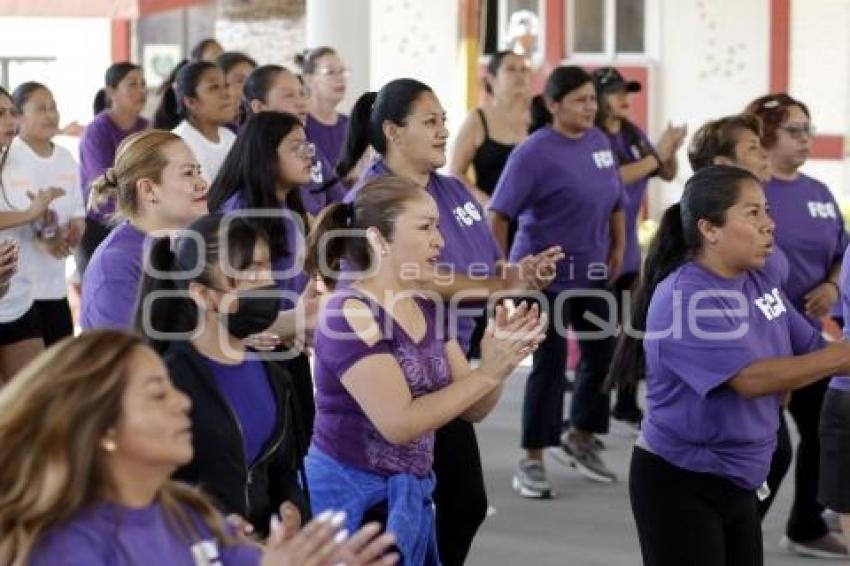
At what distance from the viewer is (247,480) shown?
365 cm

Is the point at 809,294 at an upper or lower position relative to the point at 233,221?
lower

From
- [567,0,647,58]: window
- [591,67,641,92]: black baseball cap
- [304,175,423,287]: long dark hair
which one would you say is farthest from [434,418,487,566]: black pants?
[567,0,647,58]: window

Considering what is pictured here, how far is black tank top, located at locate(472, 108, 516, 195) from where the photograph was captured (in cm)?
838

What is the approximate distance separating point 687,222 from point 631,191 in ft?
13.5

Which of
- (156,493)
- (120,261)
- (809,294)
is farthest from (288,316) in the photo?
(809,294)

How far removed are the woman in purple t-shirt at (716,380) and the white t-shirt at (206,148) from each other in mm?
2926

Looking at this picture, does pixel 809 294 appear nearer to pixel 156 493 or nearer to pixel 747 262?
pixel 747 262

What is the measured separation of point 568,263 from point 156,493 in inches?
187

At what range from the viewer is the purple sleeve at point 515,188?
7.39m

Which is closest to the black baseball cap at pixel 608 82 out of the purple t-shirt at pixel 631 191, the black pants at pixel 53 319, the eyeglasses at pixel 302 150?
the purple t-shirt at pixel 631 191

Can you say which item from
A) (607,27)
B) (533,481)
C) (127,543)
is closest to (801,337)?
(127,543)

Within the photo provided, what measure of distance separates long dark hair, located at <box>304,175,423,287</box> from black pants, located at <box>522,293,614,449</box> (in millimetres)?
2876

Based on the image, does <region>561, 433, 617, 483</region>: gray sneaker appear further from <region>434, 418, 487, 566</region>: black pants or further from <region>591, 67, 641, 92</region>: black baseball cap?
<region>434, 418, 487, 566</region>: black pants

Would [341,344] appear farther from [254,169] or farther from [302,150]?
[302,150]
